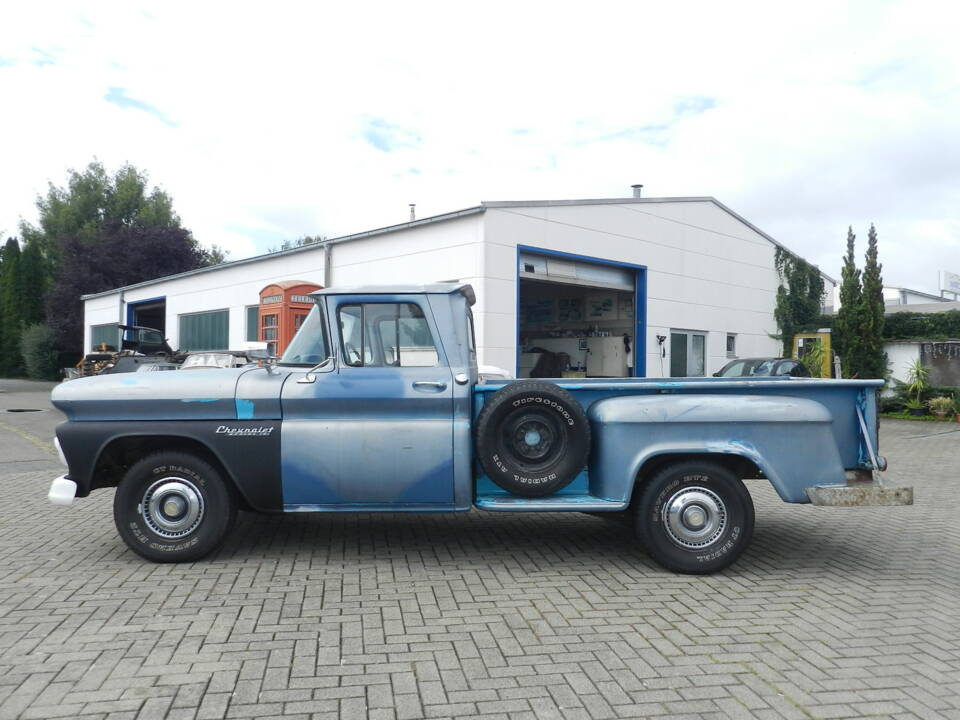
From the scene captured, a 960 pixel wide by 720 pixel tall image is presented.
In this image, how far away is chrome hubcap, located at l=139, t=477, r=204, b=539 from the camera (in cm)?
508

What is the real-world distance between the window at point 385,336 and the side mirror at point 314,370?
0.12m

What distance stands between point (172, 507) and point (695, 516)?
372cm

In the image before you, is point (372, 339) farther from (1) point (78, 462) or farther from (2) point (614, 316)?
(2) point (614, 316)

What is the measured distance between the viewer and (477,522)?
21.7 feet

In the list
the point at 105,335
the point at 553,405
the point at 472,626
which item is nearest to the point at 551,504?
the point at 553,405

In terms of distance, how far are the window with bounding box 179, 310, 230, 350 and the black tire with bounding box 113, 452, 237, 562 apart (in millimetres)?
18544

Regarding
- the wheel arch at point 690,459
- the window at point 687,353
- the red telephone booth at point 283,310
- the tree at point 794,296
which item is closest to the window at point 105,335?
the red telephone booth at point 283,310

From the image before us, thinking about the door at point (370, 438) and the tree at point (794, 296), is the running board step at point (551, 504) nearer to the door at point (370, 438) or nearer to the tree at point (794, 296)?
the door at point (370, 438)

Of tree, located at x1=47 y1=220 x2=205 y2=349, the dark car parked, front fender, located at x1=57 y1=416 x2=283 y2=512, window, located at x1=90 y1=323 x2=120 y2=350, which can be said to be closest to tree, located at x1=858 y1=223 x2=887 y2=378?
the dark car parked

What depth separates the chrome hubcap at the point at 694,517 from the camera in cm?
495

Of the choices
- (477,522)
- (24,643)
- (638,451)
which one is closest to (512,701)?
(638,451)

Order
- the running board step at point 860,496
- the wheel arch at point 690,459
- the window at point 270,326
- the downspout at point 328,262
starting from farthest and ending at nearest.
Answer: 1. the downspout at point 328,262
2. the window at point 270,326
3. the wheel arch at point 690,459
4. the running board step at point 860,496

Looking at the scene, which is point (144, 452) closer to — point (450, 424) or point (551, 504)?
point (450, 424)

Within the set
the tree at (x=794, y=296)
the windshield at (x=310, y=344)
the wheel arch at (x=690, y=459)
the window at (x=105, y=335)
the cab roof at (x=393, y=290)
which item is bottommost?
the wheel arch at (x=690, y=459)
